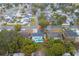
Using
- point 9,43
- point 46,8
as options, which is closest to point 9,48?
point 9,43

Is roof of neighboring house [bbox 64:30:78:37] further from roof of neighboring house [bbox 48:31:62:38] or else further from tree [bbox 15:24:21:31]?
tree [bbox 15:24:21:31]

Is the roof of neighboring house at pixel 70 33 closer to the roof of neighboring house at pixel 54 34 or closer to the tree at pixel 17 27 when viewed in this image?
the roof of neighboring house at pixel 54 34

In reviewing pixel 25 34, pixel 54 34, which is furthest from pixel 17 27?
pixel 54 34

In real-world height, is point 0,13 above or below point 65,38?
above

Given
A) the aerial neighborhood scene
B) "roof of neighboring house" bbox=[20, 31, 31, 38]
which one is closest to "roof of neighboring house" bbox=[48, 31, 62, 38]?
the aerial neighborhood scene

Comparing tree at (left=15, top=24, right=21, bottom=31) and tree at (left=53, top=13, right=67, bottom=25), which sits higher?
tree at (left=53, top=13, right=67, bottom=25)

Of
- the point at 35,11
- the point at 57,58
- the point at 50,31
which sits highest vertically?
the point at 35,11

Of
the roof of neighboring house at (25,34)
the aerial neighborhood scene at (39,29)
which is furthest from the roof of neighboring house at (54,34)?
the roof of neighboring house at (25,34)

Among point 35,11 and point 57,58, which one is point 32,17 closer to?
point 35,11
